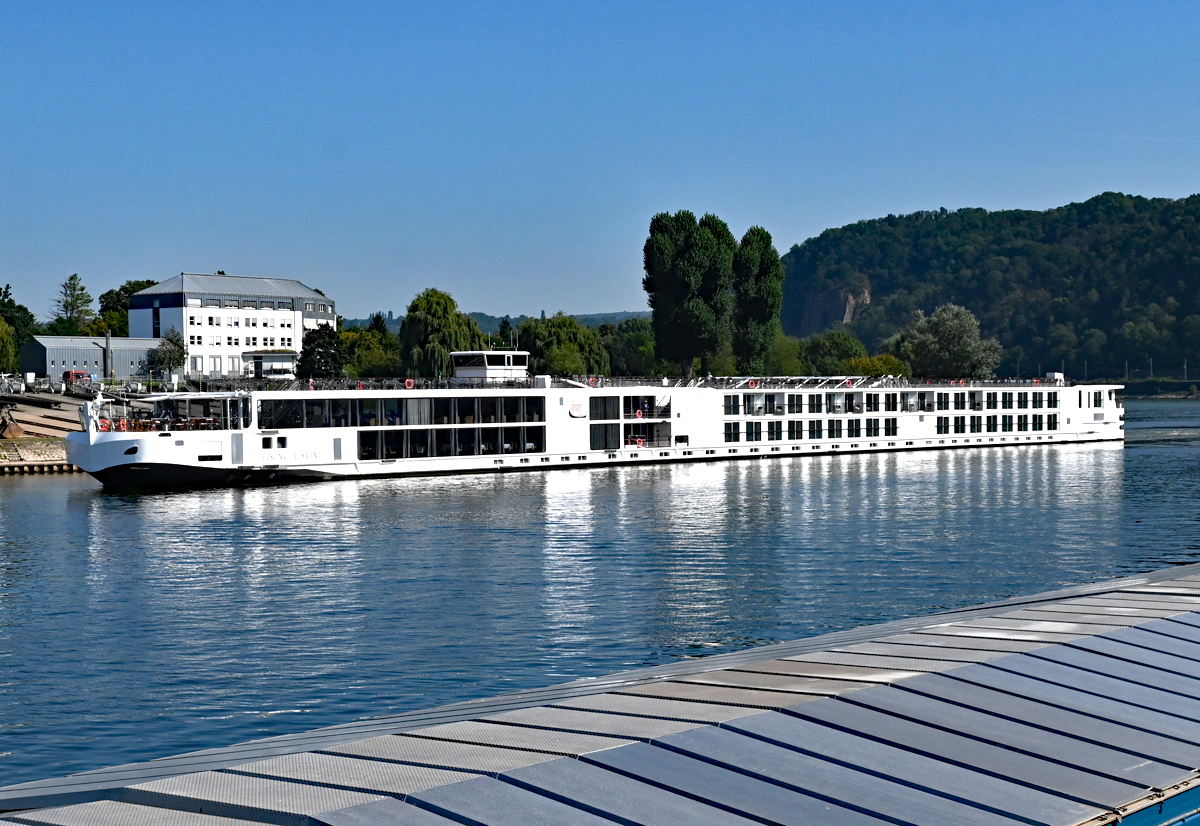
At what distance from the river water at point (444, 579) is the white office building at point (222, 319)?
74.4 meters

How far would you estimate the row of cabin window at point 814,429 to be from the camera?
9331 centimetres

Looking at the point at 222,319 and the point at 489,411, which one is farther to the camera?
the point at 222,319

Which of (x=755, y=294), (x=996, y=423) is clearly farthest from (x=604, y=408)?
(x=996, y=423)

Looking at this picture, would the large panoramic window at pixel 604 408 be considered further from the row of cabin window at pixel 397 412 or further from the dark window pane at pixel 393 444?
the dark window pane at pixel 393 444

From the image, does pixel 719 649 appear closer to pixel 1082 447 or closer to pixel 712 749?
pixel 712 749

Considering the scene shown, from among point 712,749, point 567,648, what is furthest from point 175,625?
point 712,749

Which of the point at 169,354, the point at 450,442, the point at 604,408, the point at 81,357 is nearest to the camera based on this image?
the point at 450,442

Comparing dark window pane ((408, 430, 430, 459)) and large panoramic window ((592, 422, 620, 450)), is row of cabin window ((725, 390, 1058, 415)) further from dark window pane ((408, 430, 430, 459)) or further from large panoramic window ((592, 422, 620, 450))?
dark window pane ((408, 430, 430, 459))

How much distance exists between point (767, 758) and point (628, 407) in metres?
78.2

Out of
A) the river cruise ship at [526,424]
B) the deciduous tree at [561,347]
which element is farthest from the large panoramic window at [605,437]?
the deciduous tree at [561,347]

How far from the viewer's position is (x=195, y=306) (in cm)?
14275

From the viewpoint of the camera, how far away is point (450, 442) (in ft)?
263

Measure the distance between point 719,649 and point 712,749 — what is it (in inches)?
693

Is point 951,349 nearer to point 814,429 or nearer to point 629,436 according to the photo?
point 814,429
